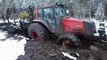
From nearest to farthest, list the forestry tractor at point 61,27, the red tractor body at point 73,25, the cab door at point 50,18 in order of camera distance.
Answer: the forestry tractor at point 61,27
the red tractor body at point 73,25
the cab door at point 50,18

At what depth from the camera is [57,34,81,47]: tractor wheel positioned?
9.12 metres

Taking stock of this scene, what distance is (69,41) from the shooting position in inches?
366

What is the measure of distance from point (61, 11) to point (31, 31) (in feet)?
7.28

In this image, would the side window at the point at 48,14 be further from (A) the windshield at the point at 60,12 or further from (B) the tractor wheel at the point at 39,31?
(B) the tractor wheel at the point at 39,31

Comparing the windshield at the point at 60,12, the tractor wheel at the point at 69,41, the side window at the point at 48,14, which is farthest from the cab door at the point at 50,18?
the tractor wheel at the point at 69,41

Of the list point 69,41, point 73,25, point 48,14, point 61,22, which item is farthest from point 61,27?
point 69,41

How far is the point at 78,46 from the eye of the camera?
9227 millimetres

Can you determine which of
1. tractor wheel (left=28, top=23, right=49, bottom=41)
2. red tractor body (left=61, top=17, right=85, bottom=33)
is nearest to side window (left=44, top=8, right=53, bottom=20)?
tractor wheel (left=28, top=23, right=49, bottom=41)

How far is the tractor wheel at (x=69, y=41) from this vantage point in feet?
29.9

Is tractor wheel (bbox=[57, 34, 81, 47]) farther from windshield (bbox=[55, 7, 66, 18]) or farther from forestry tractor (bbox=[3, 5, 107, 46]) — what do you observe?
windshield (bbox=[55, 7, 66, 18])

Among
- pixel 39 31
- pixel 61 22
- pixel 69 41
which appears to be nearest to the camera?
pixel 69 41

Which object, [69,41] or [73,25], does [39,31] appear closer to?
[73,25]

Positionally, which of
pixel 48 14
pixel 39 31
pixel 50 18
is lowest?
pixel 39 31

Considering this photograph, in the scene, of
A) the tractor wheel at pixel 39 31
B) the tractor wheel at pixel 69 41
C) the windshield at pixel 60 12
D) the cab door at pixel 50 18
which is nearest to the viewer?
the tractor wheel at pixel 69 41
